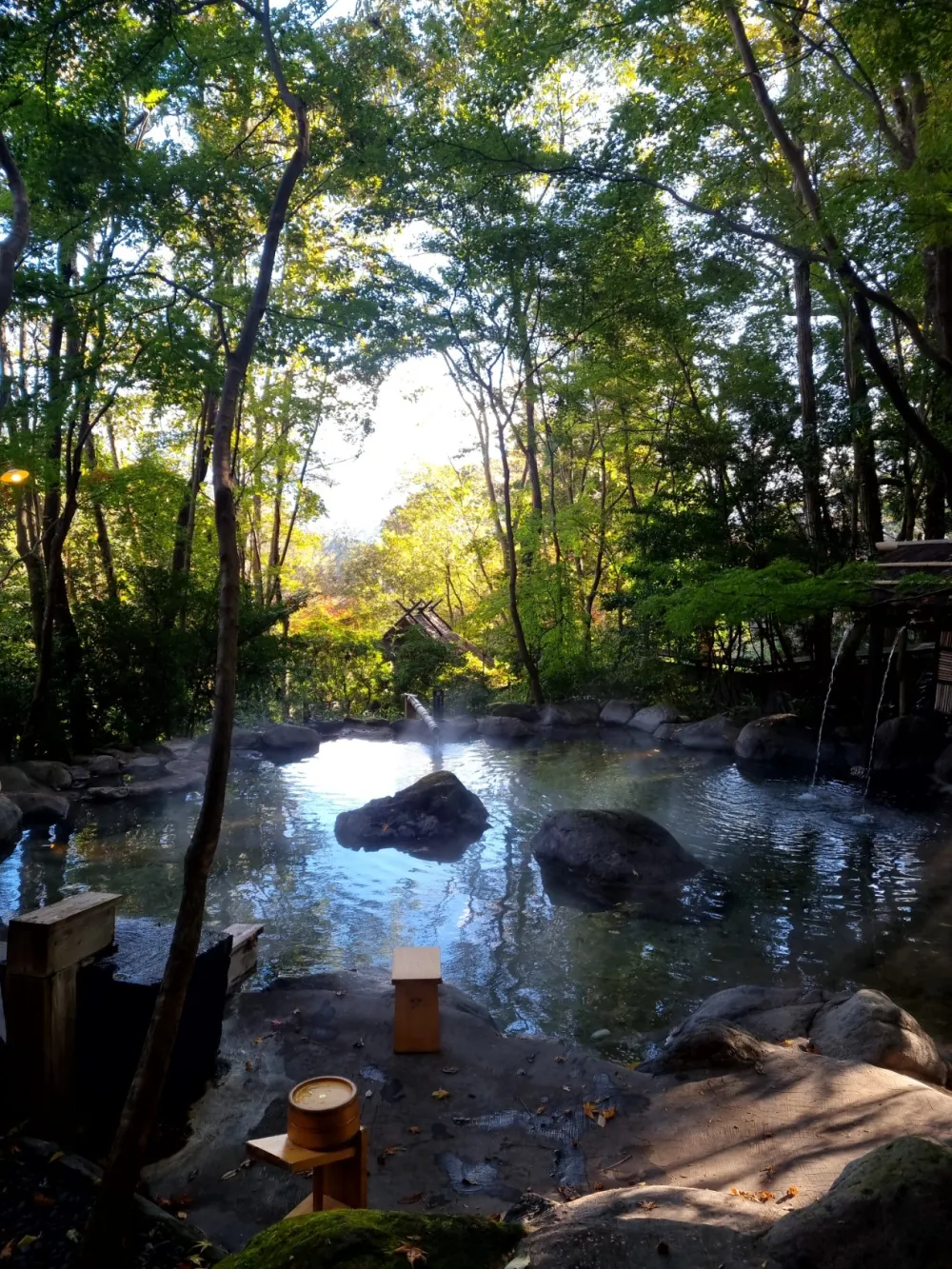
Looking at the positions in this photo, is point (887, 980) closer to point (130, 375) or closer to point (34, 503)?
point (130, 375)

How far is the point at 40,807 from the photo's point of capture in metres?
10.5

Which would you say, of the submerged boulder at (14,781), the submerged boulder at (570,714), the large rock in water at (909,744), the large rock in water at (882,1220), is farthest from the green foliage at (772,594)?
the submerged boulder at (14,781)

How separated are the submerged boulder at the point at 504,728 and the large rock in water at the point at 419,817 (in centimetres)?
660

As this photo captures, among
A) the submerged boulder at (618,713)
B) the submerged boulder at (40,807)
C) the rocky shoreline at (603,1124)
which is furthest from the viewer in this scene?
the submerged boulder at (618,713)

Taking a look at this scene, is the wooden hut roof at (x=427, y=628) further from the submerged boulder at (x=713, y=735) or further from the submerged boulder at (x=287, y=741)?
the submerged boulder at (x=713, y=735)

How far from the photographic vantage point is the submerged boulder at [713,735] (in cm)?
1501

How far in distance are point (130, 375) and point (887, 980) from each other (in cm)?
1154

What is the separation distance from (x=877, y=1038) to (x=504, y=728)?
13.2 m

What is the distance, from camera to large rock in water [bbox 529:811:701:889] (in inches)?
321

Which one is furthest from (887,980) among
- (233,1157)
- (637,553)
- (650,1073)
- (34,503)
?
(34,503)

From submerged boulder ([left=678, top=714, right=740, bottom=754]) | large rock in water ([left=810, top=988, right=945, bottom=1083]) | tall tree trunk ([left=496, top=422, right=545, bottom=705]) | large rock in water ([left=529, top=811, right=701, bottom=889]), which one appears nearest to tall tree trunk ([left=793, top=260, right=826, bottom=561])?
submerged boulder ([left=678, top=714, right=740, bottom=754])

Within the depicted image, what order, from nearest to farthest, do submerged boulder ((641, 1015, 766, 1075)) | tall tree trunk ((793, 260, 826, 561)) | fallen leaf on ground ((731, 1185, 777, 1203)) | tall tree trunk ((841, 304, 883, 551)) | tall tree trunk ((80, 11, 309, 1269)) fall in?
tall tree trunk ((80, 11, 309, 1269)) → fallen leaf on ground ((731, 1185, 777, 1203)) → submerged boulder ((641, 1015, 766, 1075)) → tall tree trunk ((841, 304, 883, 551)) → tall tree trunk ((793, 260, 826, 561))

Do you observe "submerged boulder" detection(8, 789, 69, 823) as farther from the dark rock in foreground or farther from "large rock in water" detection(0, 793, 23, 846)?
the dark rock in foreground

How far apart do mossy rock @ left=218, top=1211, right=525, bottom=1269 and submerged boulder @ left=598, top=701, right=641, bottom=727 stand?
16.3 meters
